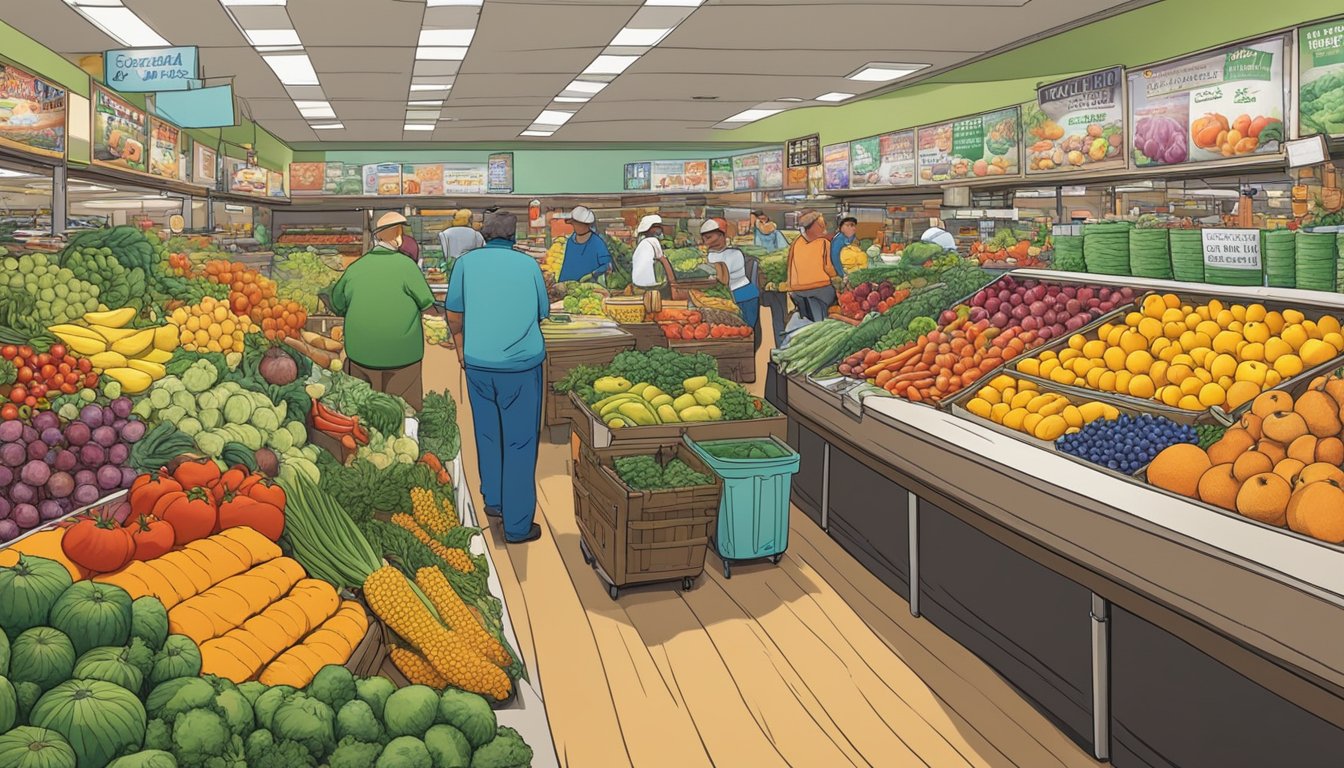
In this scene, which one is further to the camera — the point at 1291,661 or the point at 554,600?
the point at 554,600

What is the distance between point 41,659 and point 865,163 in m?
11.0

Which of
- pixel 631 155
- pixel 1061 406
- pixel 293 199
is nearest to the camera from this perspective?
pixel 1061 406

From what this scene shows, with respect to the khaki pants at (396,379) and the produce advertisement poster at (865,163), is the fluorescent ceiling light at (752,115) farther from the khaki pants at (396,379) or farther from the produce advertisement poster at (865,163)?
the khaki pants at (396,379)

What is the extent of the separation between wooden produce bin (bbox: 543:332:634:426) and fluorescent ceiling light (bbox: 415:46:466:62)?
3034 millimetres

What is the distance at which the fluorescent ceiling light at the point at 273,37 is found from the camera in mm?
7915

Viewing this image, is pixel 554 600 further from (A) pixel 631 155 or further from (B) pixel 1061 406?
(A) pixel 631 155

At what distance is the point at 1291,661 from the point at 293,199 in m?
17.1

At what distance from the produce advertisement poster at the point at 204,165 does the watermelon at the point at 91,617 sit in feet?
32.1

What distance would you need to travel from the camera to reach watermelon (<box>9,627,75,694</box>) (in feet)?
5.09

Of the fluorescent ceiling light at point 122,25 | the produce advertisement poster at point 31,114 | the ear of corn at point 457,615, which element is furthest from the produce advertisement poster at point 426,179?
the ear of corn at point 457,615

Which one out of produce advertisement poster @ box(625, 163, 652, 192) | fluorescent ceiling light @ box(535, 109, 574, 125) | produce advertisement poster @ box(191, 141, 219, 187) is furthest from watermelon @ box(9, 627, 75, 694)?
produce advertisement poster @ box(625, 163, 652, 192)

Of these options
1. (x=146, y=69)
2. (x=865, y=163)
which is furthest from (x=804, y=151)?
(x=146, y=69)

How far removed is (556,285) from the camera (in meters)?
10.6

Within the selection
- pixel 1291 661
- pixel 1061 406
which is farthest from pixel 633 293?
pixel 1291 661
